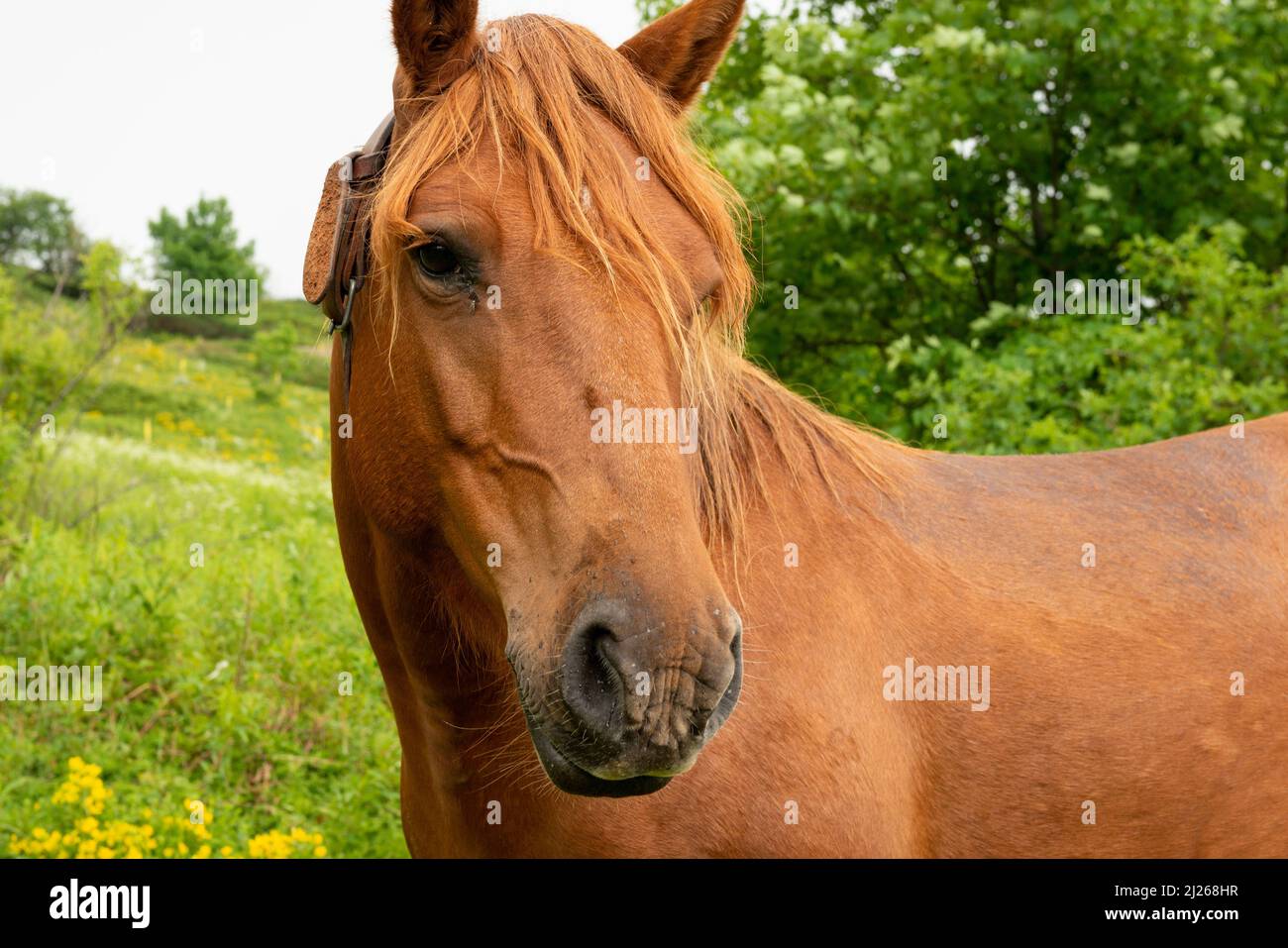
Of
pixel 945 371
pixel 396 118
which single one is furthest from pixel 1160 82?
pixel 396 118

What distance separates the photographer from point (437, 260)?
6.54ft

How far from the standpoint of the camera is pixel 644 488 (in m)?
1.77

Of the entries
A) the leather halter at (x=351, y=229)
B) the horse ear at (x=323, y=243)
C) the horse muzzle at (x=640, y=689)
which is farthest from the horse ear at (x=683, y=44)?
the horse muzzle at (x=640, y=689)

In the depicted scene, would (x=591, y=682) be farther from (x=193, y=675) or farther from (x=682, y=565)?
(x=193, y=675)

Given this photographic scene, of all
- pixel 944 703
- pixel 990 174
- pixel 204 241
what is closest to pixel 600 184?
pixel 944 703

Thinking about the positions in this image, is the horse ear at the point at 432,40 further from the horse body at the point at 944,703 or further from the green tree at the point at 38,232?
the green tree at the point at 38,232

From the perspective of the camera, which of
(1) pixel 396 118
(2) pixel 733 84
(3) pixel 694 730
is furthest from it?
(2) pixel 733 84

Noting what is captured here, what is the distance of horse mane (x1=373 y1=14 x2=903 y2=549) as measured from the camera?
1983 millimetres

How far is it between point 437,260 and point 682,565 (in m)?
0.78

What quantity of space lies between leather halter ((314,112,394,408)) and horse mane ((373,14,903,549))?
0.43 ft

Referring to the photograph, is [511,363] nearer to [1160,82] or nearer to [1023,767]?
[1023,767]

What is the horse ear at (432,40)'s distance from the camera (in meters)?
2.19

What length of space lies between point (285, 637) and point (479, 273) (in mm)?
4654

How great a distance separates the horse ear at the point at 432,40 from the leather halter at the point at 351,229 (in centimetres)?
16
